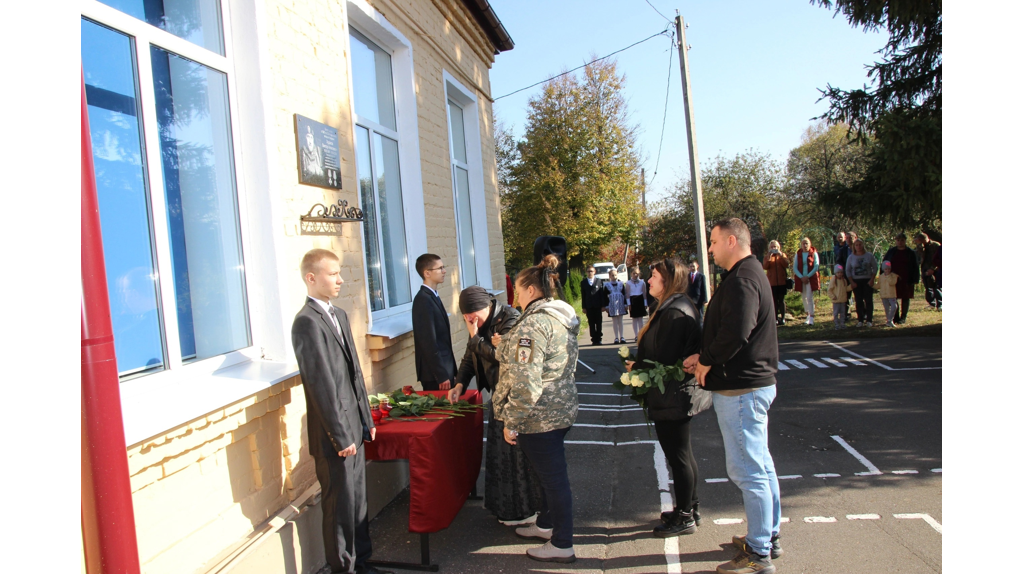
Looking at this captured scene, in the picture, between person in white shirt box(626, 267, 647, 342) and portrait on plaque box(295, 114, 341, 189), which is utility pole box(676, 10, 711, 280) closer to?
person in white shirt box(626, 267, 647, 342)

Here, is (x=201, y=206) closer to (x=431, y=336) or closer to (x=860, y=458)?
(x=431, y=336)

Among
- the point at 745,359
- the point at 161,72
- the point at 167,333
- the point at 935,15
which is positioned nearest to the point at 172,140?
the point at 161,72

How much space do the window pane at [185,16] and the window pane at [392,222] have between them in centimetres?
224

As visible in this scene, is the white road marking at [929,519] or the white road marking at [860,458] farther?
the white road marking at [860,458]

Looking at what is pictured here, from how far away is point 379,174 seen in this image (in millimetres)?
6035

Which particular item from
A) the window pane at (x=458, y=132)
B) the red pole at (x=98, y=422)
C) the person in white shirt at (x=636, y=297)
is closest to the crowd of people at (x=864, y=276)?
the person in white shirt at (x=636, y=297)

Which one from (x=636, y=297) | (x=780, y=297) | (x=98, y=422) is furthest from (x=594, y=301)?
(x=98, y=422)

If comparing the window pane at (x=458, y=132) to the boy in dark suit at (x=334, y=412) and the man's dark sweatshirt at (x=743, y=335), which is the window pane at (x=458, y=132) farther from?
the man's dark sweatshirt at (x=743, y=335)

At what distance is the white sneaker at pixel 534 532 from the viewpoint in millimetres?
4094

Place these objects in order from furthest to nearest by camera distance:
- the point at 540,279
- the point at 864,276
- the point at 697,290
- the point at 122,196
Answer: the point at 864,276
the point at 697,290
the point at 540,279
the point at 122,196

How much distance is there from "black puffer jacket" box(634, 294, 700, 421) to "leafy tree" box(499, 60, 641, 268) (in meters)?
27.2

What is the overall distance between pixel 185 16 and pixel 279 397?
2.28m

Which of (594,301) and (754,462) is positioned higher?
(594,301)

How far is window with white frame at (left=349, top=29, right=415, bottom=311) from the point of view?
5.69 m
